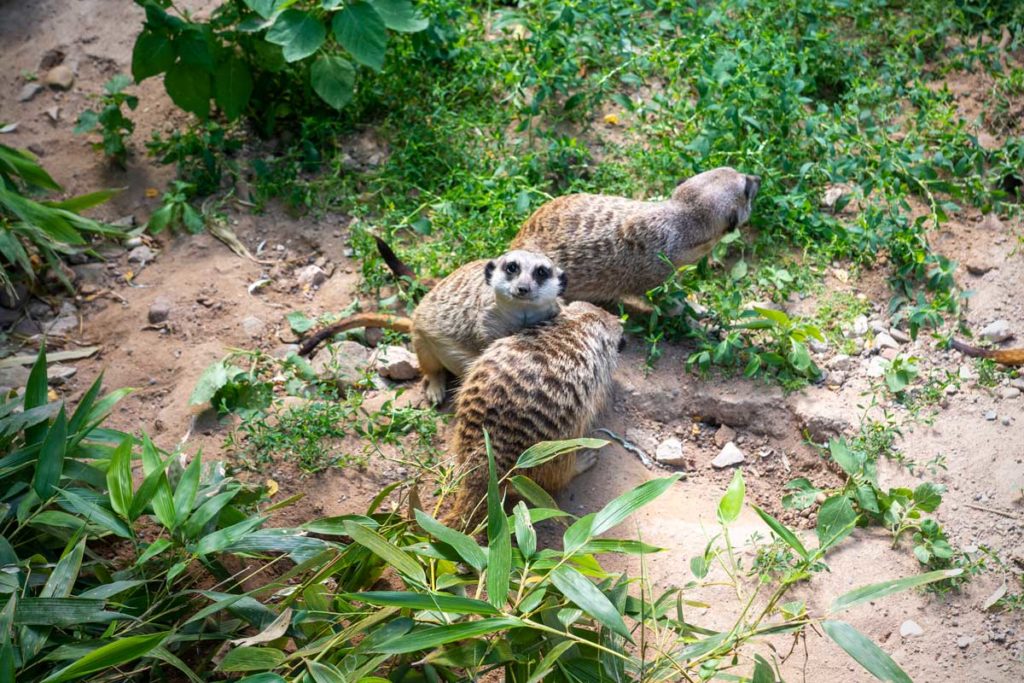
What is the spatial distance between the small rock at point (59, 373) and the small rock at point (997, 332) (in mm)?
3642

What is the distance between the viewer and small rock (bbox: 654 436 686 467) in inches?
132

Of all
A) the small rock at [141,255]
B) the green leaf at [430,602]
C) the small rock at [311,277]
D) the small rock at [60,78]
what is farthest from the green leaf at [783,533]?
the small rock at [60,78]

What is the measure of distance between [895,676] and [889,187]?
2.62 metres

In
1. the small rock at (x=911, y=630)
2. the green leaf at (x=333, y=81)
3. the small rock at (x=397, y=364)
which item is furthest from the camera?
the green leaf at (x=333, y=81)

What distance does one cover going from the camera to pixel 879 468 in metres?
3.13

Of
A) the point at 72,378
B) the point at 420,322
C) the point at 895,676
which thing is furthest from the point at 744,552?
the point at 72,378

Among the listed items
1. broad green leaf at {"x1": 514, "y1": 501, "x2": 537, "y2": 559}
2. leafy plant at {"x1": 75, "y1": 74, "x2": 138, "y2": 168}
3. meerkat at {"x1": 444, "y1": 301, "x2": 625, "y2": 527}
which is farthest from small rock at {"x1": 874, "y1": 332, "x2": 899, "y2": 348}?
leafy plant at {"x1": 75, "y1": 74, "x2": 138, "y2": 168}

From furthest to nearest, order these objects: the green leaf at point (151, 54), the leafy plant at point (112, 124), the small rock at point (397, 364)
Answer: the leafy plant at point (112, 124) < the green leaf at point (151, 54) < the small rock at point (397, 364)

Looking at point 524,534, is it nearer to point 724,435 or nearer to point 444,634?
point 444,634

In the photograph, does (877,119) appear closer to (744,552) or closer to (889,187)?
(889,187)

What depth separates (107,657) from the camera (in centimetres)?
203

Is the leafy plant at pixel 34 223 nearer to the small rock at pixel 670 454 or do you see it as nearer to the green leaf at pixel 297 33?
the green leaf at pixel 297 33

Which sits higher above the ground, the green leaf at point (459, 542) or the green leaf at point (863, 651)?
the green leaf at point (863, 651)

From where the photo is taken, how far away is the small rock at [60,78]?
4.74 meters
